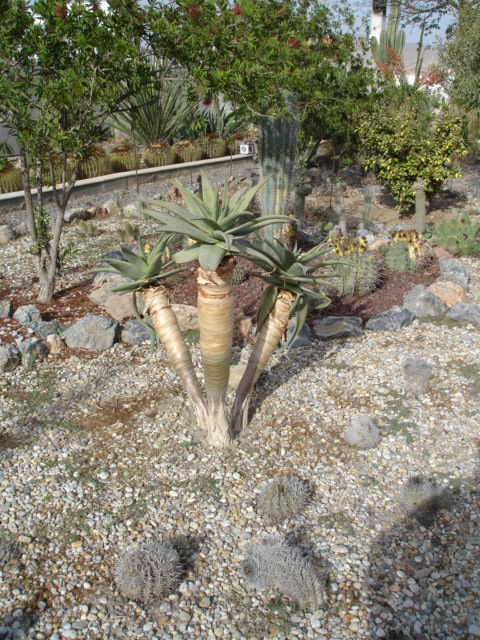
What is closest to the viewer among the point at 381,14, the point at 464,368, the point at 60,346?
the point at 464,368

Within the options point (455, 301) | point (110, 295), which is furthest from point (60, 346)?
point (455, 301)

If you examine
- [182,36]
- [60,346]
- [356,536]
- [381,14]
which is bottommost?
[356,536]

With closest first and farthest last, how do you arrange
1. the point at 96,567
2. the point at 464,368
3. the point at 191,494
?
the point at 96,567
the point at 191,494
the point at 464,368

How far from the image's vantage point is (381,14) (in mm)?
21562

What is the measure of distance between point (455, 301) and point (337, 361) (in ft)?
5.54

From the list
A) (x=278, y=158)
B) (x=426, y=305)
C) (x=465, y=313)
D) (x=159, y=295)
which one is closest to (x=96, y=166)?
(x=278, y=158)

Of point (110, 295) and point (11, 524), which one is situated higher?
point (110, 295)

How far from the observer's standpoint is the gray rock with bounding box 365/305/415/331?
5.15 metres

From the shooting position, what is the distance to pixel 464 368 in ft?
14.6

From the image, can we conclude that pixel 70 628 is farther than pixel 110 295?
No

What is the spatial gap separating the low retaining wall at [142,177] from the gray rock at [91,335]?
15.9 ft

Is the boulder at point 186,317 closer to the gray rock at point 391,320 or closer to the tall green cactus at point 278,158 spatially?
the gray rock at point 391,320

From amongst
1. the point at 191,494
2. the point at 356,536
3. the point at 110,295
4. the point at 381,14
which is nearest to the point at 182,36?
the point at 110,295

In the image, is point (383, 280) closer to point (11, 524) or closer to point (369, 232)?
point (369, 232)
